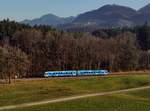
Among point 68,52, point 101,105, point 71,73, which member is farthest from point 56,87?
point 68,52

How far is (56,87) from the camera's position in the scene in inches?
2603

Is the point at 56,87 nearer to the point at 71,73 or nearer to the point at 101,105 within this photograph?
the point at 101,105

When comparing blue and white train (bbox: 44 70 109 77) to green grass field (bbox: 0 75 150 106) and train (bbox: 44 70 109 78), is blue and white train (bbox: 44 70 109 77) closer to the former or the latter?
train (bbox: 44 70 109 78)

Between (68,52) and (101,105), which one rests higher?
(68,52)

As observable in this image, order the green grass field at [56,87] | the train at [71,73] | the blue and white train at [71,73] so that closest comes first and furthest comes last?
the green grass field at [56,87], the train at [71,73], the blue and white train at [71,73]

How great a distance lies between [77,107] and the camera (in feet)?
146

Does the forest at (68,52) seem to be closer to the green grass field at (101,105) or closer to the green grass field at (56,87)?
the green grass field at (56,87)

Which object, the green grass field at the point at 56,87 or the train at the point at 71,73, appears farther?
the train at the point at 71,73

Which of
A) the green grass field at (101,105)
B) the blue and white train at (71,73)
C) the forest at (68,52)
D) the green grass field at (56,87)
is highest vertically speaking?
the forest at (68,52)

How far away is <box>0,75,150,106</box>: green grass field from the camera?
172 ft

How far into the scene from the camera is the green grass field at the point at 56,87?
52.4 meters

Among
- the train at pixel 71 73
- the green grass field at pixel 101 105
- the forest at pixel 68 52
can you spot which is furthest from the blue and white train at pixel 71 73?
the green grass field at pixel 101 105

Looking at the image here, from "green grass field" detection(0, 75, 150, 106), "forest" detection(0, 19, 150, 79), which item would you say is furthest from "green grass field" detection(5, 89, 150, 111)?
"forest" detection(0, 19, 150, 79)

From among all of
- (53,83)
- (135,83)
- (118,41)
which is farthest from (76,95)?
(118,41)
